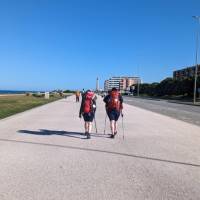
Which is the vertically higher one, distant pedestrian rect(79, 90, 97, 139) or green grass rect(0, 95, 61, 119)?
distant pedestrian rect(79, 90, 97, 139)

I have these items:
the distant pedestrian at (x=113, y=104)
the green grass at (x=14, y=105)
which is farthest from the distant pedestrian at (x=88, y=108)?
the green grass at (x=14, y=105)

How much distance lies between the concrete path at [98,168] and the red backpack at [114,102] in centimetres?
97

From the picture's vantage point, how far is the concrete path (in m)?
5.56

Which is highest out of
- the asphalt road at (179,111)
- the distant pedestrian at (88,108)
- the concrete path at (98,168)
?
the distant pedestrian at (88,108)

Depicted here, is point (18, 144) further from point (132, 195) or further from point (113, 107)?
point (132, 195)

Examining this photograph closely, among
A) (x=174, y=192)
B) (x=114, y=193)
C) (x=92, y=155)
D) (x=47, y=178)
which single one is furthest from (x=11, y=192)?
(x=92, y=155)

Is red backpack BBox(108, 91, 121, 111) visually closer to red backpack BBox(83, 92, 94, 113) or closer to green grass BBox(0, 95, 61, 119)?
red backpack BBox(83, 92, 94, 113)

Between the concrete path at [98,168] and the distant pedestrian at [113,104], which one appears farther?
the distant pedestrian at [113,104]

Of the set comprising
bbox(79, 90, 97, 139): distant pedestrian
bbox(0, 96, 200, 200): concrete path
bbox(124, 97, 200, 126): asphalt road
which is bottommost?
bbox(124, 97, 200, 126): asphalt road

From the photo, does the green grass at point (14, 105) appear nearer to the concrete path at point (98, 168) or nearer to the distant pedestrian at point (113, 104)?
the distant pedestrian at point (113, 104)

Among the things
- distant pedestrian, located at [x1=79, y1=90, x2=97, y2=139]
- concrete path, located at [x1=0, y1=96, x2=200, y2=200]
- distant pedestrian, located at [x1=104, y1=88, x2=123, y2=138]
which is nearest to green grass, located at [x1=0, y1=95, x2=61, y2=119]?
distant pedestrian, located at [x1=79, y1=90, x2=97, y2=139]

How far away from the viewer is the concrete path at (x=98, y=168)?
556 centimetres

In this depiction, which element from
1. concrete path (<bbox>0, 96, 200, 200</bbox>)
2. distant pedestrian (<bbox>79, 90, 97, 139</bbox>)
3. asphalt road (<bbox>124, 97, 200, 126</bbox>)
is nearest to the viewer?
concrete path (<bbox>0, 96, 200, 200</bbox>)

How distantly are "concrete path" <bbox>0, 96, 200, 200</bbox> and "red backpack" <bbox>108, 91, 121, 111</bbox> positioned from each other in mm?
973
